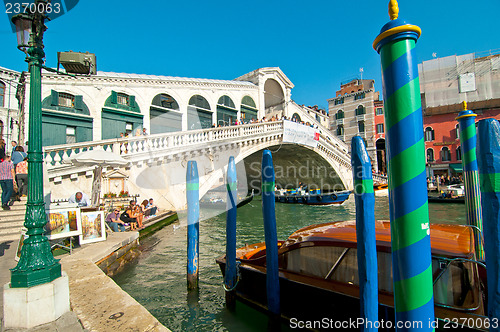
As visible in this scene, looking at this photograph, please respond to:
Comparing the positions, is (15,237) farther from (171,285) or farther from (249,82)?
(249,82)

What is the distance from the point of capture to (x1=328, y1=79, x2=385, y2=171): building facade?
2834cm

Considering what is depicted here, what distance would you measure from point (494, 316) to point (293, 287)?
2107 millimetres

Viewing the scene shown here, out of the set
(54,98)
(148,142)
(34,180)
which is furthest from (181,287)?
(54,98)

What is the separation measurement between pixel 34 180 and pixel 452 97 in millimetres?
28552

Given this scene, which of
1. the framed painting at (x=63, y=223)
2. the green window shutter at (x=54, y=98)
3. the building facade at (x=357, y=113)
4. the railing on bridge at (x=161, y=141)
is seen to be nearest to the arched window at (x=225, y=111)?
the railing on bridge at (x=161, y=141)

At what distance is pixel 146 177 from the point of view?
A: 30.9 feet

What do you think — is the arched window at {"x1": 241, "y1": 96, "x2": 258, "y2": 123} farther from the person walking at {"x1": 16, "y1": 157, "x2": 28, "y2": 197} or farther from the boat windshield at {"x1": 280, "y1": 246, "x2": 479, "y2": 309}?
the boat windshield at {"x1": 280, "y1": 246, "x2": 479, "y2": 309}

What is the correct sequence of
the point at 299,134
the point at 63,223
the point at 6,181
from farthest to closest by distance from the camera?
the point at 299,134, the point at 6,181, the point at 63,223

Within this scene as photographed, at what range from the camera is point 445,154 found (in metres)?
23.6

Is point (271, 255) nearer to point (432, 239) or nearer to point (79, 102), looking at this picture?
point (432, 239)

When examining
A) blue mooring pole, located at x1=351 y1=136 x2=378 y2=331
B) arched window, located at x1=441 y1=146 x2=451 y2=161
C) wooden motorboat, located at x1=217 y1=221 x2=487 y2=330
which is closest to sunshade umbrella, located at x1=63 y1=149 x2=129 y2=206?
wooden motorboat, located at x1=217 y1=221 x2=487 y2=330

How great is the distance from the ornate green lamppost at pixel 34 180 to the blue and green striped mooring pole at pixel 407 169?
271 centimetres

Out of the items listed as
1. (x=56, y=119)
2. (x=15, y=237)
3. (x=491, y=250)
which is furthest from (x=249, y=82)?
(x=491, y=250)

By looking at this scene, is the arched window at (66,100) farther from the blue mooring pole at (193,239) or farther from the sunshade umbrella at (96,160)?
the blue mooring pole at (193,239)
